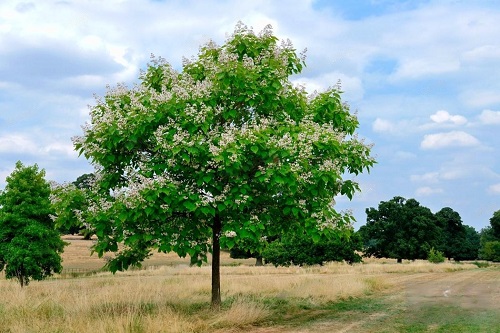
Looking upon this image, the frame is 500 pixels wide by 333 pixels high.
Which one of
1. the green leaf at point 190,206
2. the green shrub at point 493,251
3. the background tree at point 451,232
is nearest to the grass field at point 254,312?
the green leaf at point 190,206

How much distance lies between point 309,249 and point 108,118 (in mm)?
56722

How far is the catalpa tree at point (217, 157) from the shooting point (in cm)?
1441

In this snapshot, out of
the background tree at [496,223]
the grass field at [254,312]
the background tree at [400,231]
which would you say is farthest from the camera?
the background tree at [496,223]

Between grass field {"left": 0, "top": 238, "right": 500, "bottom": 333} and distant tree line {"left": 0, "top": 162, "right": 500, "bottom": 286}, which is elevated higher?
distant tree line {"left": 0, "top": 162, "right": 500, "bottom": 286}

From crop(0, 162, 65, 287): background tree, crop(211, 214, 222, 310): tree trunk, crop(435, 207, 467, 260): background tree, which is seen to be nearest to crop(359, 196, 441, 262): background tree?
crop(435, 207, 467, 260): background tree

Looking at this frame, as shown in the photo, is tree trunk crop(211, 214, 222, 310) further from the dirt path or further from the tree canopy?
the tree canopy

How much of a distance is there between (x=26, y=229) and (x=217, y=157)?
28037 millimetres

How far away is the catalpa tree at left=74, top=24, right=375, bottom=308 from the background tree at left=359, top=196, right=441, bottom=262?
7636 centimetres

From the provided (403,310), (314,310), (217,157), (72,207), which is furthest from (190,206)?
(403,310)

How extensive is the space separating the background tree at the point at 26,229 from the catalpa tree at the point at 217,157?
22.6 meters

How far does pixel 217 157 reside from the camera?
45.0 feet

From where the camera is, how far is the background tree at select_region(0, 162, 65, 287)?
36719 millimetres

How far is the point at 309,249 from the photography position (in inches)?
2729

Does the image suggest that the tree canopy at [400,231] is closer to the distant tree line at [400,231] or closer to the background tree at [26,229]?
the distant tree line at [400,231]
